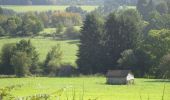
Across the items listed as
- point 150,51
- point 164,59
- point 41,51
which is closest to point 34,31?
point 41,51

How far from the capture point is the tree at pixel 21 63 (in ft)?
256

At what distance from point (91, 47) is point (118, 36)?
5058 mm

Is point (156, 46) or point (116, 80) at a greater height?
point (156, 46)

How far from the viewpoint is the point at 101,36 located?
84.2 m

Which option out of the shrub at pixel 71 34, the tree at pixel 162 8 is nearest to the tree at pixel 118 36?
the shrub at pixel 71 34

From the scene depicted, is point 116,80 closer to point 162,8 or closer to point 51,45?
point 51,45

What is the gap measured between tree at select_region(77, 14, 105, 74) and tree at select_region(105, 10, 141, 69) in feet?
4.48

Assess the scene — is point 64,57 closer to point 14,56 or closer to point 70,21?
point 14,56

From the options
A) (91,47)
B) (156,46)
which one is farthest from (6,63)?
(156,46)

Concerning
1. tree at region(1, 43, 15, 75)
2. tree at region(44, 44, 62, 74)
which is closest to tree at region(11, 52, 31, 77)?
tree at region(1, 43, 15, 75)

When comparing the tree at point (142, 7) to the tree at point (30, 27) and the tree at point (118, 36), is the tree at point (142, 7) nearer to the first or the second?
the tree at point (30, 27)

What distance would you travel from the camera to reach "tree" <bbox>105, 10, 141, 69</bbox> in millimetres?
80562

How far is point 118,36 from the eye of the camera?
83.3 metres

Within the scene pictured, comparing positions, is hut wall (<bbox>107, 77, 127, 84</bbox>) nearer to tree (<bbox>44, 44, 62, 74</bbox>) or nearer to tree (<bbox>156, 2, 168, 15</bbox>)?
tree (<bbox>44, 44, 62, 74</bbox>)
